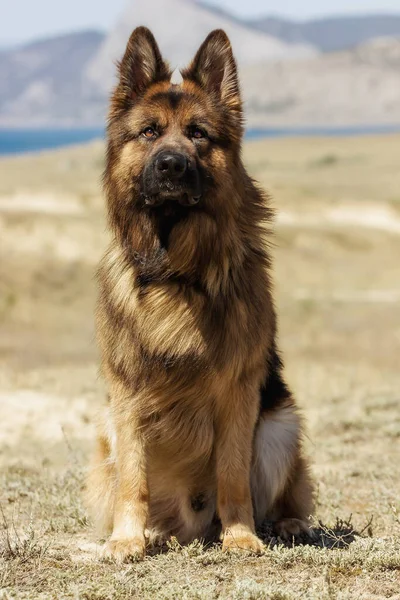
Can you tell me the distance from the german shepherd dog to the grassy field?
1.31 ft

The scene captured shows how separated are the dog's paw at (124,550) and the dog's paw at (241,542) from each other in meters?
0.45

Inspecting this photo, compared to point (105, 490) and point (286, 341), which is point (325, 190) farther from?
point (105, 490)

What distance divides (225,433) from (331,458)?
10.5 ft

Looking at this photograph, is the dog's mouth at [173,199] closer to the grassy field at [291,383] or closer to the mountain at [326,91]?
the grassy field at [291,383]

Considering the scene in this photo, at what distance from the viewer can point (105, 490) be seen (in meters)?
5.34

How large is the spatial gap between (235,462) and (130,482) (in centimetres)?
58

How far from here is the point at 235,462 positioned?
4996 millimetres

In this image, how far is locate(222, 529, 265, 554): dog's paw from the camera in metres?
4.85

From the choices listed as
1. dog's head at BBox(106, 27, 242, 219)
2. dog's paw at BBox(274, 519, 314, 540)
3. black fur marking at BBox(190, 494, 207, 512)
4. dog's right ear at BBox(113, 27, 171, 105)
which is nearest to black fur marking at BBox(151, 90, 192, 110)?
dog's head at BBox(106, 27, 242, 219)

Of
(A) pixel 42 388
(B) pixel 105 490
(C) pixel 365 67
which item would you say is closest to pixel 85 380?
(A) pixel 42 388

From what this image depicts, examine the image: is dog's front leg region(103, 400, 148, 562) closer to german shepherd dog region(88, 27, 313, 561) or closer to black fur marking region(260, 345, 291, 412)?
german shepherd dog region(88, 27, 313, 561)

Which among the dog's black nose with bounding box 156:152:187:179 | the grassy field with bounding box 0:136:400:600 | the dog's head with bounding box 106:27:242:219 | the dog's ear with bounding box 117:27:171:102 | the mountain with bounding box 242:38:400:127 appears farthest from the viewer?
the mountain with bounding box 242:38:400:127

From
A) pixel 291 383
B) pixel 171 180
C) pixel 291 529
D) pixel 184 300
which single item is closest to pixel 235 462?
pixel 291 529

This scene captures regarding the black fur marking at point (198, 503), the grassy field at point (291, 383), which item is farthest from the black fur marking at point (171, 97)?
the black fur marking at point (198, 503)
